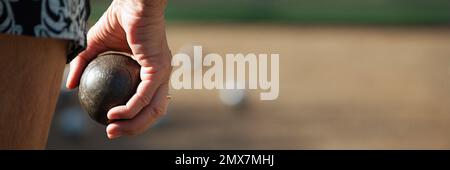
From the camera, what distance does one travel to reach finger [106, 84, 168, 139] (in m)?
2.51

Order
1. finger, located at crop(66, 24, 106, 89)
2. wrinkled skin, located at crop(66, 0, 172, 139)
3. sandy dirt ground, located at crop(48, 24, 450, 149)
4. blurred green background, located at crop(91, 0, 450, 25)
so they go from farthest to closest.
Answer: blurred green background, located at crop(91, 0, 450, 25) → sandy dirt ground, located at crop(48, 24, 450, 149) → finger, located at crop(66, 24, 106, 89) → wrinkled skin, located at crop(66, 0, 172, 139)

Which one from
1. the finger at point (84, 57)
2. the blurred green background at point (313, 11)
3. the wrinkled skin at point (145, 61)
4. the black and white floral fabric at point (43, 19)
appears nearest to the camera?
the black and white floral fabric at point (43, 19)

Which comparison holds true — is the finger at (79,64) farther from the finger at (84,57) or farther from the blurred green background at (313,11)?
the blurred green background at (313,11)

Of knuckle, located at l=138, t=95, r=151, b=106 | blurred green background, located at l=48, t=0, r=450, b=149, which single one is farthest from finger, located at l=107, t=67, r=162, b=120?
blurred green background, located at l=48, t=0, r=450, b=149

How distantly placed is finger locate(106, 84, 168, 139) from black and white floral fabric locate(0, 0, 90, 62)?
366 millimetres

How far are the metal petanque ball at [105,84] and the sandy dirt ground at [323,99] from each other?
532 cm

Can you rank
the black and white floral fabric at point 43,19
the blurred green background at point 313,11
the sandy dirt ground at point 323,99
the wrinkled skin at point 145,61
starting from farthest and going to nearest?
the blurred green background at point 313,11, the sandy dirt ground at point 323,99, the wrinkled skin at point 145,61, the black and white floral fabric at point 43,19

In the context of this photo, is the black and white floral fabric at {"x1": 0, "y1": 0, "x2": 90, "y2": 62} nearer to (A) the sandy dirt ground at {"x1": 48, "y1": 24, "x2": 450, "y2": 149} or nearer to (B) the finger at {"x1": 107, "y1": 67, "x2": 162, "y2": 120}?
(B) the finger at {"x1": 107, "y1": 67, "x2": 162, "y2": 120}

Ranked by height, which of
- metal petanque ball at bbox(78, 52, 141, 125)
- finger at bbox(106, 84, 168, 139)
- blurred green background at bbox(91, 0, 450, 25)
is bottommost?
finger at bbox(106, 84, 168, 139)

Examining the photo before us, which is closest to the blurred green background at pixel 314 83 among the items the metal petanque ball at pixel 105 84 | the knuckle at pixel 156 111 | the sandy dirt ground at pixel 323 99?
the sandy dirt ground at pixel 323 99

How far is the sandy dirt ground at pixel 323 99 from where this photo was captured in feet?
28.1

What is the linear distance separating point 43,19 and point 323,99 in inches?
341
